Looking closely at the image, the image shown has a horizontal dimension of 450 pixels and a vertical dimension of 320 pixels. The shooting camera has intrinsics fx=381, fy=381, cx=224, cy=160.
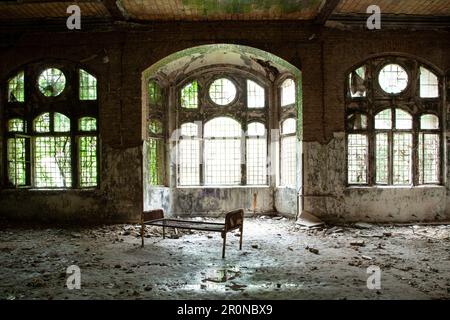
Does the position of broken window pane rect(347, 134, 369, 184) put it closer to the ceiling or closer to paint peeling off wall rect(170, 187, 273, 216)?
paint peeling off wall rect(170, 187, 273, 216)

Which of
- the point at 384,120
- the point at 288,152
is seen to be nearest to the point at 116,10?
the point at 288,152

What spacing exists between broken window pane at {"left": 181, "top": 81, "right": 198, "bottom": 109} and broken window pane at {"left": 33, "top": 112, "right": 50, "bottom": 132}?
12.4 ft

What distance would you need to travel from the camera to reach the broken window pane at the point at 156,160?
10.4 meters

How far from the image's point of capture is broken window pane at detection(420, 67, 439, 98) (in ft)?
31.6

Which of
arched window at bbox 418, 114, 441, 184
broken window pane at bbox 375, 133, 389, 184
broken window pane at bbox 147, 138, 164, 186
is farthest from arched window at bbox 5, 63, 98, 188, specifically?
arched window at bbox 418, 114, 441, 184

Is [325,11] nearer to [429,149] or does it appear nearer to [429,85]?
[429,85]

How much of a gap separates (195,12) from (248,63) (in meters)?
2.60

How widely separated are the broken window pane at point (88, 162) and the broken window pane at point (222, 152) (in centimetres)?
332

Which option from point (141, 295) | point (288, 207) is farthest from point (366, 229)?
point (141, 295)

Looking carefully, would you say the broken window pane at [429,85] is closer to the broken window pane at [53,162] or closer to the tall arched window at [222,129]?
the tall arched window at [222,129]

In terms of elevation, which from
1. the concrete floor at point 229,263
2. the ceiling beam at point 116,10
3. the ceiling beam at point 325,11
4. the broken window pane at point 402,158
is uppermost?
the ceiling beam at point 116,10

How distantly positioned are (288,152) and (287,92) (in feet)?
5.68

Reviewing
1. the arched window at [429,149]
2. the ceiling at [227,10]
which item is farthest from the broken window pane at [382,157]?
the ceiling at [227,10]

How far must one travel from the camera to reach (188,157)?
11.6 metres
